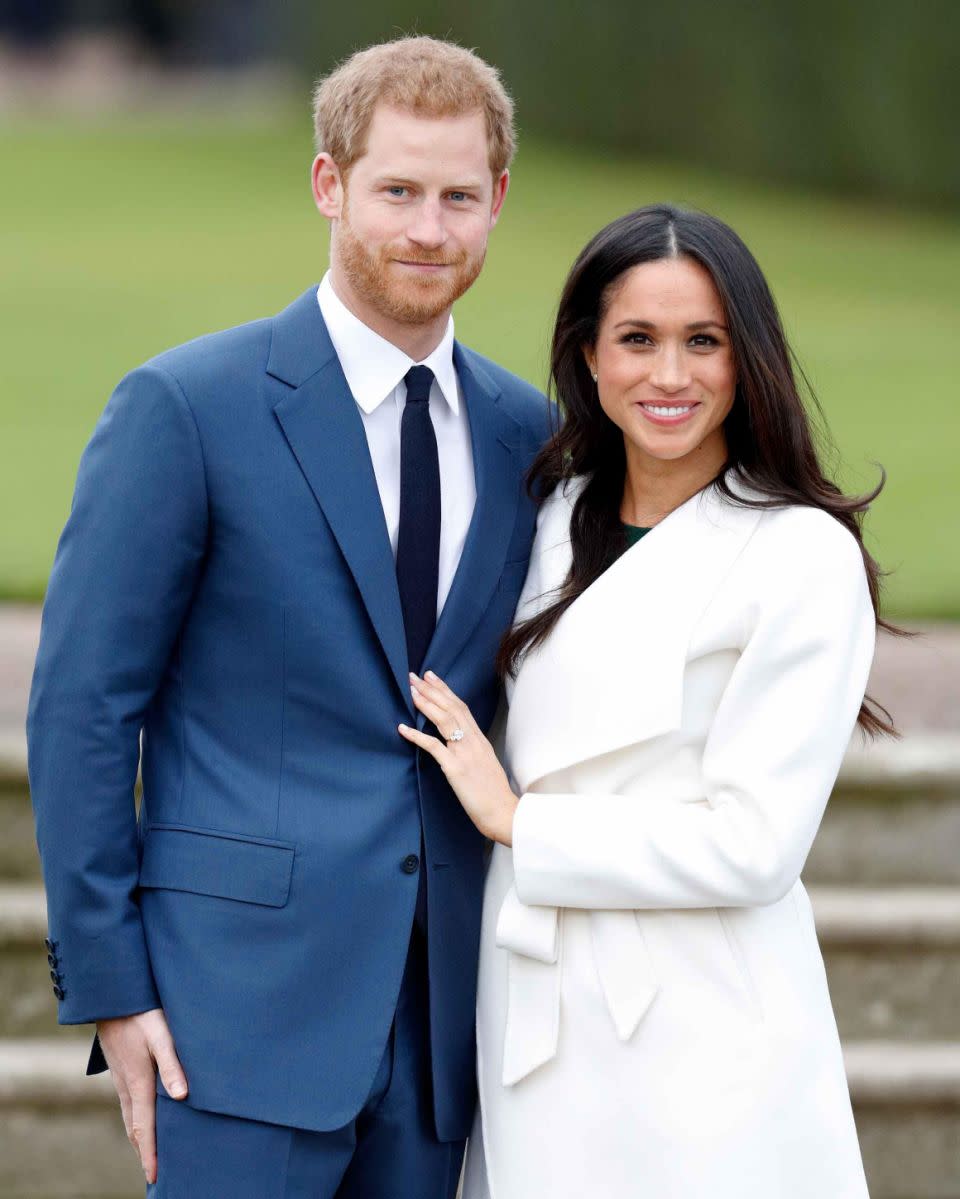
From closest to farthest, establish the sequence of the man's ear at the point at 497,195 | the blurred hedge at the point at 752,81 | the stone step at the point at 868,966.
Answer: the man's ear at the point at 497,195 < the stone step at the point at 868,966 < the blurred hedge at the point at 752,81

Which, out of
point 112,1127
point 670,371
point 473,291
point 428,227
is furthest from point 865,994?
point 473,291

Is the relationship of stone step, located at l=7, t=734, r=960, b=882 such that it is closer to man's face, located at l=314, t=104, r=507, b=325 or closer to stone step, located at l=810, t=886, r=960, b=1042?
stone step, located at l=810, t=886, r=960, b=1042

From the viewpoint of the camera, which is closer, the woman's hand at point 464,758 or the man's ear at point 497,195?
the woman's hand at point 464,758

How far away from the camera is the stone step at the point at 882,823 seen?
3955 mm

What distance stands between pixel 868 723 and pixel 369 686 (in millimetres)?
733

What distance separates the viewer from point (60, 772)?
2371 millimetres

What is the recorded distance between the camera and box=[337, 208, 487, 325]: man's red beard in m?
2.40

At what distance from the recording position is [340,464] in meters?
2.43

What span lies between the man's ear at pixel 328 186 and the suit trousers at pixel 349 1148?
37.9 inches

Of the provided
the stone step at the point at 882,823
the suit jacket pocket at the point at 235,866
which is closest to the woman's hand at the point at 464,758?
the suit jacket pocket at the point at 235,866

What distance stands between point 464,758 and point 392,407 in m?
0.48

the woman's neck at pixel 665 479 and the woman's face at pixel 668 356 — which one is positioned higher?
the woman's face at pixel 668 356

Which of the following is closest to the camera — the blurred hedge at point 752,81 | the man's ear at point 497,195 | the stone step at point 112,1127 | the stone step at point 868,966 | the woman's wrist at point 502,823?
the woman's wrist at point 502,823

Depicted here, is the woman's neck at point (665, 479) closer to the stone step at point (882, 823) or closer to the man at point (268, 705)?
the man at point (268, 705)
